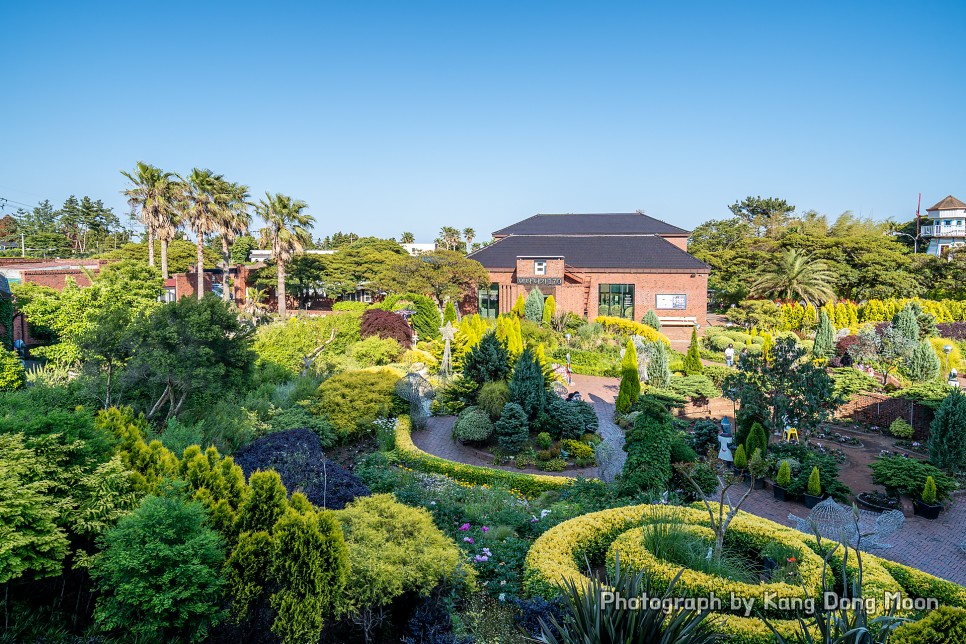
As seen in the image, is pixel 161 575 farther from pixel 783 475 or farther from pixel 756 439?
pixel 756 439

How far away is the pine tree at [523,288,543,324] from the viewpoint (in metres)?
32.4

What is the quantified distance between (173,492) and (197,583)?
1244 mm

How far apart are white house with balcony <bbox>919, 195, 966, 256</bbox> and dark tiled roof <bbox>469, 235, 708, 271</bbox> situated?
41706 mm

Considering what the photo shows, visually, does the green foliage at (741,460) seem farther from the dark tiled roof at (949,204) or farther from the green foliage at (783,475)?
the dark tiled roof at (949,204)

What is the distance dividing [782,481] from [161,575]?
33.8ft

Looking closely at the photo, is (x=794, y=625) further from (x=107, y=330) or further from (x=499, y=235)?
(x=499, y=235)

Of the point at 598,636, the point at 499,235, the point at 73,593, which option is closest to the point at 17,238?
the point at 499,235

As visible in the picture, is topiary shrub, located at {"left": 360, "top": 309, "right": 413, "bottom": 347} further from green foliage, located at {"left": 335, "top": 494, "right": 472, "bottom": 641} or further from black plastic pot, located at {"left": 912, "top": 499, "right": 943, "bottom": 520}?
black plastic pot, located at {"left": 912, "top": 499, "right": 943, "bottom": 520}

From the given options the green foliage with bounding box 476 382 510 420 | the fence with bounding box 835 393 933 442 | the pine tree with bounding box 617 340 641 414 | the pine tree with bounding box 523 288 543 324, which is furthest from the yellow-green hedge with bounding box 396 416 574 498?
the pine tree with bounding box 523 288 543 324

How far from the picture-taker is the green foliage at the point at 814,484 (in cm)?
1018

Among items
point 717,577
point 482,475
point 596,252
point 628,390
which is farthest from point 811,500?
point 596,252

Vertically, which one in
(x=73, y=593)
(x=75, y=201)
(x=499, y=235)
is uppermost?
(x=75, y=201)

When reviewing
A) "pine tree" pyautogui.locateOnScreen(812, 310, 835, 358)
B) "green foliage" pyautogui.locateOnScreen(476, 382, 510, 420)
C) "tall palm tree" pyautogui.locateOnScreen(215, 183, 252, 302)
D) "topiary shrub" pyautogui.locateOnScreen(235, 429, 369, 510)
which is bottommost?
"topiary shrub" pyautogui.locateOnScreen(235, 429, 369, 510)

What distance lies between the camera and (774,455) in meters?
11.6
